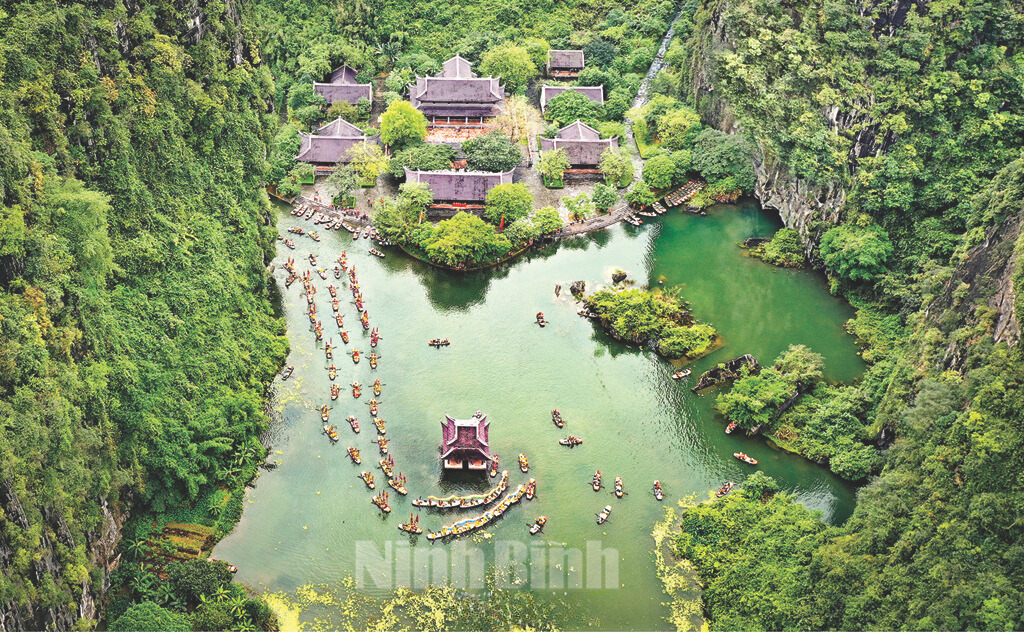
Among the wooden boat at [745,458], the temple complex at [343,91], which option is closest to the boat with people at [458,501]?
the wooden boat at [745,458]

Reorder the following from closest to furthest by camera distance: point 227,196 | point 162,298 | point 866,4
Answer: point 162,298
point 227,196
point 866,4

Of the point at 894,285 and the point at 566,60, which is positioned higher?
the point at 566,60

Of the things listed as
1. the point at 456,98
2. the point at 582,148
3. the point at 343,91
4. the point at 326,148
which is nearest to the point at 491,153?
the point at 582,148

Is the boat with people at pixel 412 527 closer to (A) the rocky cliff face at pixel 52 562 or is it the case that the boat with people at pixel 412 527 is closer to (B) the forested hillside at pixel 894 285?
(B) the forested hillside at pixel 894 285

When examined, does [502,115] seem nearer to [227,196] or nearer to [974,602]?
[227,196]

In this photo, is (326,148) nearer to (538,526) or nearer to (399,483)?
(399,483)

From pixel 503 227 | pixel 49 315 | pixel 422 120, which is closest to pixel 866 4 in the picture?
pixel 503 227

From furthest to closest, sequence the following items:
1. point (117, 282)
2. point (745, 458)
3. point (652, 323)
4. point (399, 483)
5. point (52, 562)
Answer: point (652, 323)
point (745, 458)
point (399, 483)
point (117, 282)
point (52, 562)

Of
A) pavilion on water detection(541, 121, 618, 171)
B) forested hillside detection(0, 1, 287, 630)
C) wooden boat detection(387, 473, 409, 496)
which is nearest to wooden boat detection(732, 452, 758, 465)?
wooden boat detection(387, 473, 409, 496)
